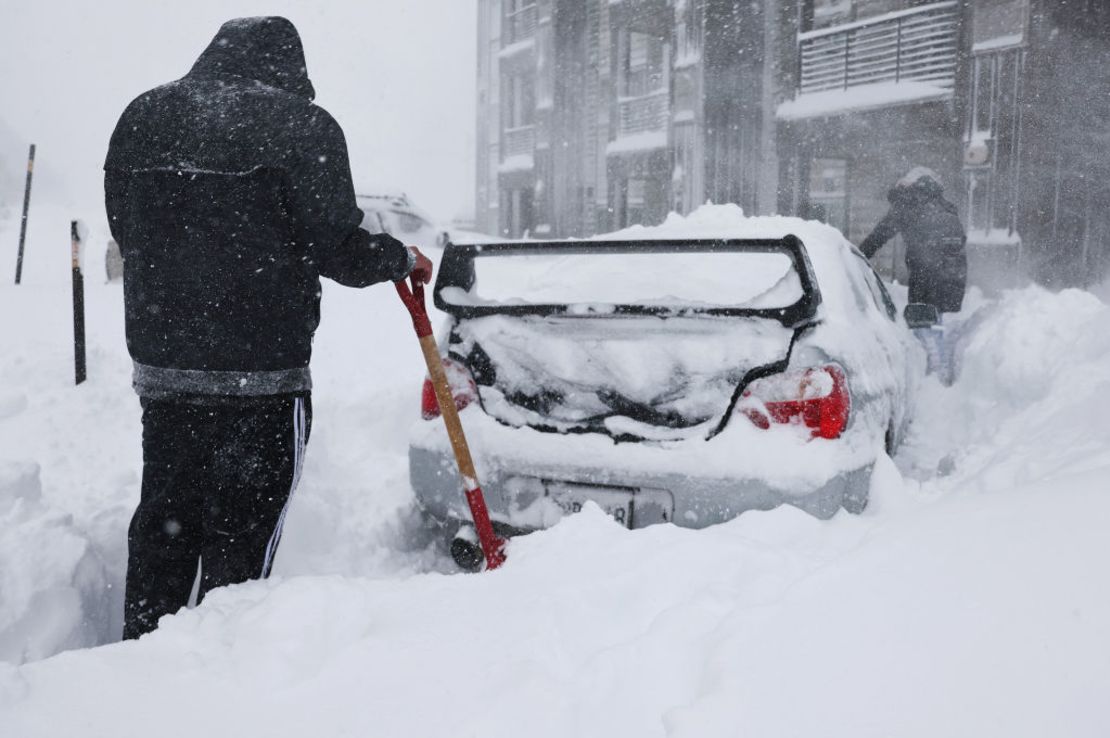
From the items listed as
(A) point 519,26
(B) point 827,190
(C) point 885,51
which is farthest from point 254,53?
(A) point 519,26

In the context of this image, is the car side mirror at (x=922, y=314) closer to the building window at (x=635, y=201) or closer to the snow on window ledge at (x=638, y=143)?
the snow on window ledge at (x=638, y=143)

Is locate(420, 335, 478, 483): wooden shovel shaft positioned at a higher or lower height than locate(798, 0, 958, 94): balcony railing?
lower

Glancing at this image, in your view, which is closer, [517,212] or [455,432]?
[455,432]

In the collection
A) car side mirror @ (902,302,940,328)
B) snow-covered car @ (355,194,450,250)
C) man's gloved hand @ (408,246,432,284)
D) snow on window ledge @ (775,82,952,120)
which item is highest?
snow on window ledge @ (775,82,952,120)

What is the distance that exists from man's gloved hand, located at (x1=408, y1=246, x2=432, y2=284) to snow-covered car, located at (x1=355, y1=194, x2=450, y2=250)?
12785mm

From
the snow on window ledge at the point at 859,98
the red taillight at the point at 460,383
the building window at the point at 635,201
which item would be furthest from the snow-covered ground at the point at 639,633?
the building window at the point at 635,201

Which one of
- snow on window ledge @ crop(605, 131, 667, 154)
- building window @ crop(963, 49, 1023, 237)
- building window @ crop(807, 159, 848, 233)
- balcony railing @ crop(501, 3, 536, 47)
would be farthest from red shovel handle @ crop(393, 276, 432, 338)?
balcony railing @ crop(501, 3, 536, 47)

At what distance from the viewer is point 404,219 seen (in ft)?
51.5

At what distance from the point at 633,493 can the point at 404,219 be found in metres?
13.9

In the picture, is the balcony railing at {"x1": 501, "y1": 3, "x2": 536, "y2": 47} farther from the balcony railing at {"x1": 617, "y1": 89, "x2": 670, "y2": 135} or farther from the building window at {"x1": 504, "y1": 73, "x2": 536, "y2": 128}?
the balcony railing at {"x1": 617, "y1": 89, "x2": 670, "y2": 135}

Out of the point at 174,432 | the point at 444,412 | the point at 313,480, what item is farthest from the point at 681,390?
the point at 313,480

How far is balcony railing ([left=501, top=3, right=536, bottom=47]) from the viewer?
24.0 meters

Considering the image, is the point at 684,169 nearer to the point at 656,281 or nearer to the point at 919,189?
the point at 919,189

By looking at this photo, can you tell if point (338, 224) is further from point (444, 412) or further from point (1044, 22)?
point (1044, 22)
